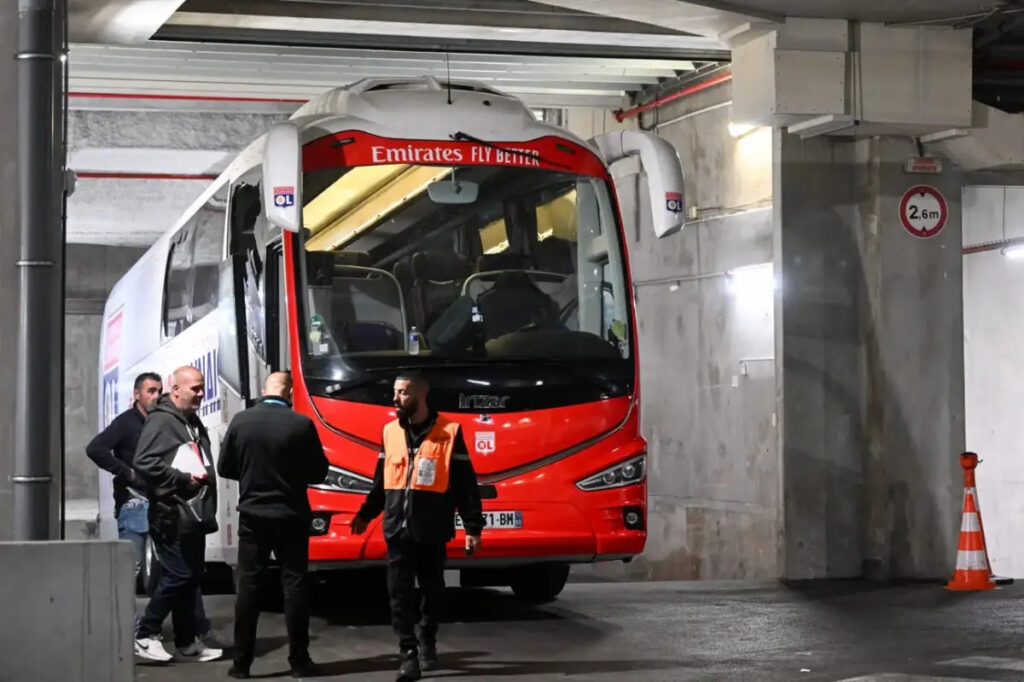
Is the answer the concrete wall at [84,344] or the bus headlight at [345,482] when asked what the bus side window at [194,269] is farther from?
the concrete wall at [84,344]

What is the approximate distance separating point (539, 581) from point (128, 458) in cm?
348

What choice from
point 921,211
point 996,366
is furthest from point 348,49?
point 996,366

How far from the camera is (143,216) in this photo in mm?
29953

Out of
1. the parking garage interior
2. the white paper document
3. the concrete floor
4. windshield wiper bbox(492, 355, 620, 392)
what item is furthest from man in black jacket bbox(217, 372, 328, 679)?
windshield wiper bbox(492, 355, 620, 392)

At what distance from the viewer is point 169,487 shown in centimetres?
1041

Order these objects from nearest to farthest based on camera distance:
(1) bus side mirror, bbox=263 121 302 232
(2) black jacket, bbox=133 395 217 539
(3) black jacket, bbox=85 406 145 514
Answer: (2) black jacket, bbox=133 395 217 539
(1) bus side mirror, bbox=263 121 302 232
(3) black jacket, bbox=85 406 145 514

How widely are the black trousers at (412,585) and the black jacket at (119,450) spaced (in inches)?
103

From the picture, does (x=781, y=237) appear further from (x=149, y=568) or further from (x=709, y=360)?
(x=149, y=568)

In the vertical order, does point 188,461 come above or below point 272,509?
above

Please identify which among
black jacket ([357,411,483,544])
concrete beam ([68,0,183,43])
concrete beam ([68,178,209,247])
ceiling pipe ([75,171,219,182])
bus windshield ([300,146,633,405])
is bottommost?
black jacket ([357,411,483,544])

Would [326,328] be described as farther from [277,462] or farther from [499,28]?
[499,28]

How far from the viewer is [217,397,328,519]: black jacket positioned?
32.1 ft

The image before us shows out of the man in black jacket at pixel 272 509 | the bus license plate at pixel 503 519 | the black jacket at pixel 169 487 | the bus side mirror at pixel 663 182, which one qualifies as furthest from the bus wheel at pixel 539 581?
the man in black jacket at pixel 272 509

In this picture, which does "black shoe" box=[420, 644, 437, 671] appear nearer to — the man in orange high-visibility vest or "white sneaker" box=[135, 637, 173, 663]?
the man in orange high-visibility vest
